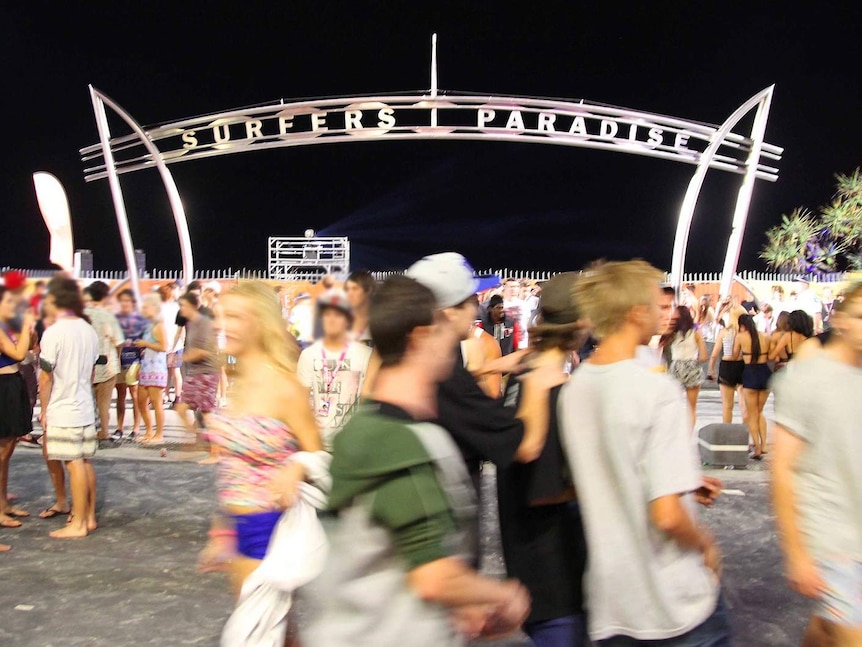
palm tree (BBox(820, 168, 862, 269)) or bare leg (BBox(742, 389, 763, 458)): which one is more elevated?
palm tree (BBox(820, 168, 862, 269))

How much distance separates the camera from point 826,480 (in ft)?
8.37

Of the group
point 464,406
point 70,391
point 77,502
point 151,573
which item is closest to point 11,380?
point 70,391

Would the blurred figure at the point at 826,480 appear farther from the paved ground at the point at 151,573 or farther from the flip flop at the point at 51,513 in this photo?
the flip flop at the point at 51,513

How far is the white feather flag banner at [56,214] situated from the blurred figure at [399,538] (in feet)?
38.7

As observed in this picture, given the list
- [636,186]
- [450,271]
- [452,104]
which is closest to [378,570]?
[450,271]

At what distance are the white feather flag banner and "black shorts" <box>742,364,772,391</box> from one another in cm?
953

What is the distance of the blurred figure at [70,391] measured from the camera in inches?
230

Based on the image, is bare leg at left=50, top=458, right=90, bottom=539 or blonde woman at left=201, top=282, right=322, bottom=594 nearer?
blonde woman at left=201, top=282, right=322, bottom=594

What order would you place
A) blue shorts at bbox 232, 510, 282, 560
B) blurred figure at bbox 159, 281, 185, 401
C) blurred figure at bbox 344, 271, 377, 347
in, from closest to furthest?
blue shorts at bbox 232, 510, 282, 560 < blurred figure at bbox 344, 271, 377, 347 < blurred figure at bbox 159, 281, 185, 401

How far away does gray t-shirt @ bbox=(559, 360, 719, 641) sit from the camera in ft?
7.00

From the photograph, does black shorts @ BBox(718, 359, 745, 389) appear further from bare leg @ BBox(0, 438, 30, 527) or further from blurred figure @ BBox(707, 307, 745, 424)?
bare leg @ BBox(0, 438, 30, 527)

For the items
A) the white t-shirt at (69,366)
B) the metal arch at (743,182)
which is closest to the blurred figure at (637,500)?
the white t-shirt at (69,366)

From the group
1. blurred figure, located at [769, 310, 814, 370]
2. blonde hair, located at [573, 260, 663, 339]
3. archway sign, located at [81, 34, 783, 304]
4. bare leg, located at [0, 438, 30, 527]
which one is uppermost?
archway sign, located at [81, 34, 783, 304]

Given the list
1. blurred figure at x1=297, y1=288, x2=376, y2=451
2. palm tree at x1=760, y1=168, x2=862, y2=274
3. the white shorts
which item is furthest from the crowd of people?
palm tree at x1=760, y1=168, x2=862, y2=274
